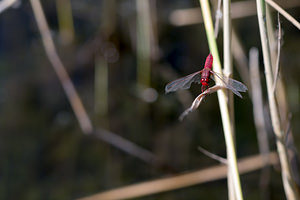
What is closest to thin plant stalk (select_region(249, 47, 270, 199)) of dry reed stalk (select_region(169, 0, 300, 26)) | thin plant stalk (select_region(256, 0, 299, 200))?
thin plant stalk (select_region(256, 0, 299, 200))

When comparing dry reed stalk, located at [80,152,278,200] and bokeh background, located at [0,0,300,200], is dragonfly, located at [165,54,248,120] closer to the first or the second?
dry reed stalk, located at [80,152,278,200]

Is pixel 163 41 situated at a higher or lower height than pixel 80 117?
higher

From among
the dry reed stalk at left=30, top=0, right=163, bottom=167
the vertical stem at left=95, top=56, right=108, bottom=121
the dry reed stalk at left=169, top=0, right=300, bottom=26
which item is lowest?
the dry reed stalk at left=30, top=0, right=163, bottom=167

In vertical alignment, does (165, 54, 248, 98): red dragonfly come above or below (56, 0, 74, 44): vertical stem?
below

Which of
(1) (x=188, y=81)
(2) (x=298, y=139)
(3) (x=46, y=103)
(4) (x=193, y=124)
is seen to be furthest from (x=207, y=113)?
(1) (x=188, y=81)

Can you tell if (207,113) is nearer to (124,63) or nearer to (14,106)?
(124,63)

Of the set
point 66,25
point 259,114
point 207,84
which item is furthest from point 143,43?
point 207,84
